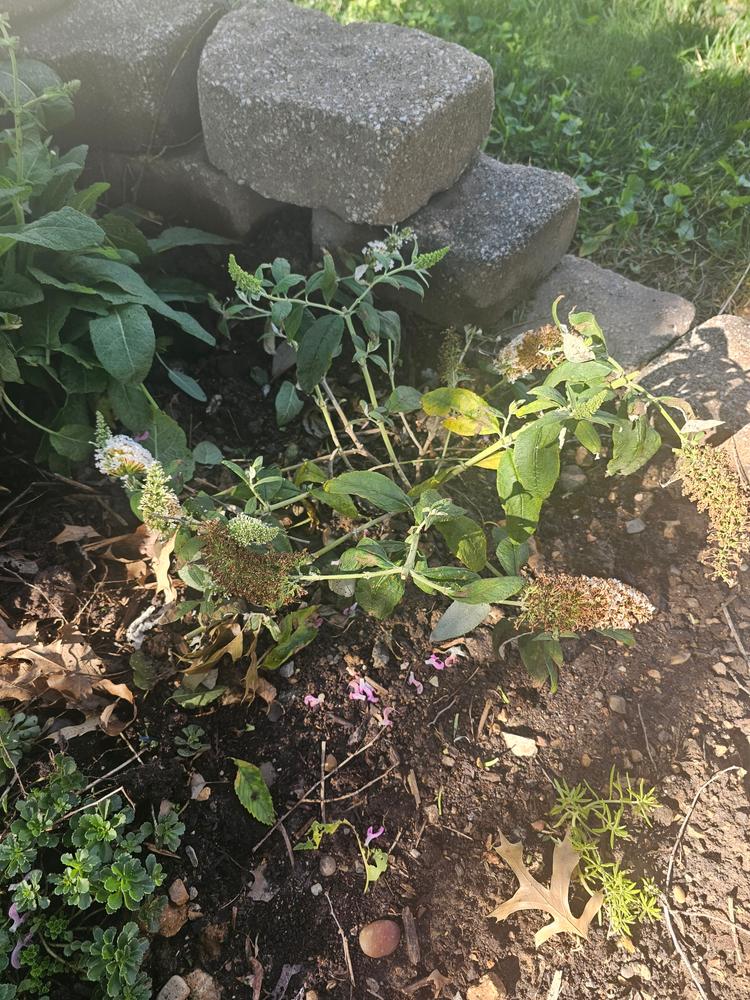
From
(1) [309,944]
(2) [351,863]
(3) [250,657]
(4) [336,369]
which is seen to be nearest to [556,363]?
(4) [336,369]

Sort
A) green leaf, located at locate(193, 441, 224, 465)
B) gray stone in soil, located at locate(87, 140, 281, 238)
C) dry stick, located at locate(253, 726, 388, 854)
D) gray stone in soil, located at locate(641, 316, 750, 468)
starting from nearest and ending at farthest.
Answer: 1. dry stick, located at locate(253, 726, 388, 854)
2. green leaf, located at locate(193, 441, 224, 465)
3. gray stone in soil, located at locate(641, 316, 750, 468)
4. gray stone in soil, located at locate(87, 140, 281, 238)

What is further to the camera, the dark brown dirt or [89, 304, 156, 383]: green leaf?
[89, 304, 156, 383]: green leaf

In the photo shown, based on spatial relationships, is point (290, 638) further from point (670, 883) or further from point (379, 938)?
point (670, 883)

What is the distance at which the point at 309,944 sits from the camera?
1525 mm

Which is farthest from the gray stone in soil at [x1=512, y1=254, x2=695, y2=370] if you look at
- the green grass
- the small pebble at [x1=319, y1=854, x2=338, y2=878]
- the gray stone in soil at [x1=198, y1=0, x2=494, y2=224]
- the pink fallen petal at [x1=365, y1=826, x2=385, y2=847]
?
the small pebble at [x1=319, y1=854, x2=338, y2=878]

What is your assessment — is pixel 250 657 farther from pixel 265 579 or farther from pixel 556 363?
pixel 556 363

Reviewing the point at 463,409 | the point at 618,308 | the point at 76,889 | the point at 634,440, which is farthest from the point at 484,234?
the point at 76,889

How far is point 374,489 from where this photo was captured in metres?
1.82

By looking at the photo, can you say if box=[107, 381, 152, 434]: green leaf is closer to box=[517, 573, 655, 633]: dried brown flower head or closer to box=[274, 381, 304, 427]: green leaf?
box=[274, 381, 304, 427]: green leaf

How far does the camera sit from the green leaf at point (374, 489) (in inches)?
71.0

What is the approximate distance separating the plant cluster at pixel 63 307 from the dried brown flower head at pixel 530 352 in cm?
84

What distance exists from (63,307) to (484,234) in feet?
4.17

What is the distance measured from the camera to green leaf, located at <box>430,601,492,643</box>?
1728mm

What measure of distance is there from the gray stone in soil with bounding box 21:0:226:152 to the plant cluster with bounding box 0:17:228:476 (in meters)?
0.29
